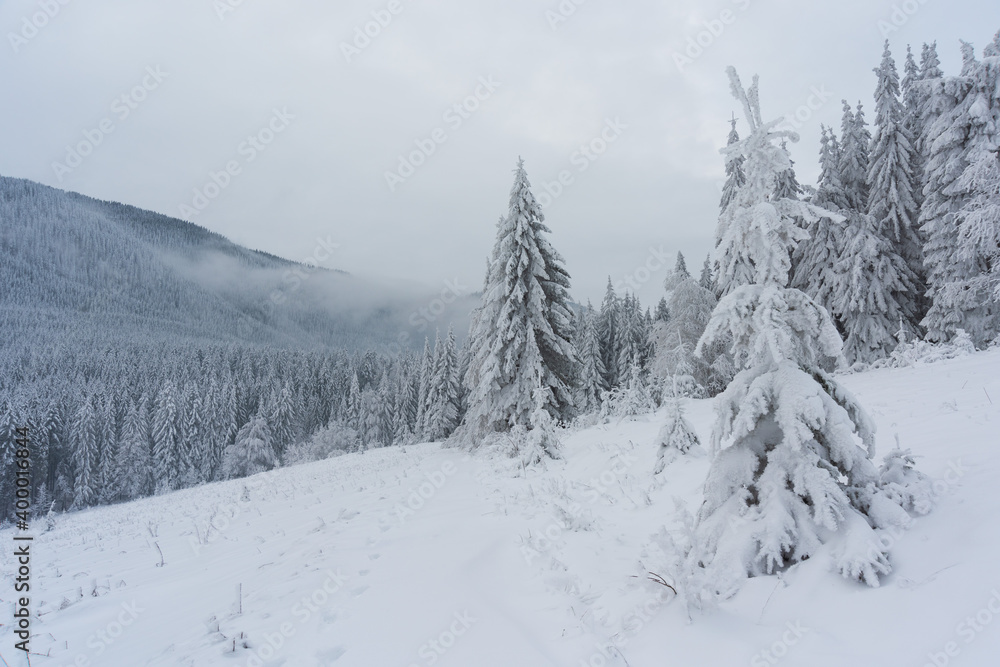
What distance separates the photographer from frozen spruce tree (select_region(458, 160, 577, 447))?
60.3ft

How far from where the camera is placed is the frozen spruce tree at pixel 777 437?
3602 millimetres

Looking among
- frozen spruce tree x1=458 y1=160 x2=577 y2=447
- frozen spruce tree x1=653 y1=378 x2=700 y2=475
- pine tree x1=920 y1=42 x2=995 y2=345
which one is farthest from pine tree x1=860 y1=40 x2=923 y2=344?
frozen spruce tree x1=653 y1=378 x2=700 y2=475

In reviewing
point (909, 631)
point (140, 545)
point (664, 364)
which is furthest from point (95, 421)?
point (909, 631)

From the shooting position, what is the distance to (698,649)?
325 centimetres

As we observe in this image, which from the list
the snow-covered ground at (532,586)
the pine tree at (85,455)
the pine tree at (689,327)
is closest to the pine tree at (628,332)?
the pine tree at (689,327)

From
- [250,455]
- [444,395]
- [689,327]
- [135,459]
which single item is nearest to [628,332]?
[444,395]

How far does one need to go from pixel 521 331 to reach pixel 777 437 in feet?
48.0

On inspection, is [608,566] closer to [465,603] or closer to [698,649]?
[465,603]

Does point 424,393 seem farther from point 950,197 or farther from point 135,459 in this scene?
point 135,459

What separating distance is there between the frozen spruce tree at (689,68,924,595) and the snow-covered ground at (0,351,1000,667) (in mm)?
220

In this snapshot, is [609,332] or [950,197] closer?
[950,197]

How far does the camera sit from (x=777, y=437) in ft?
13.6

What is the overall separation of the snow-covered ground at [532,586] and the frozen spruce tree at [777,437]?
0.72ft

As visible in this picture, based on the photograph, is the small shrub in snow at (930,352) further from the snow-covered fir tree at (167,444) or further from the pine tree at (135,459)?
the pine tree at (135,459)
